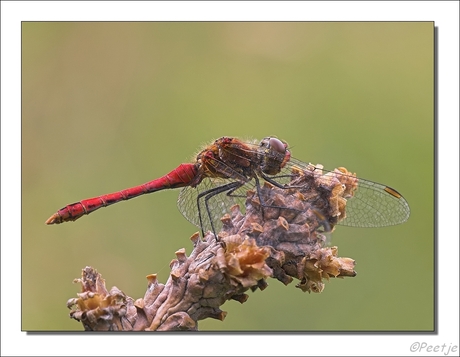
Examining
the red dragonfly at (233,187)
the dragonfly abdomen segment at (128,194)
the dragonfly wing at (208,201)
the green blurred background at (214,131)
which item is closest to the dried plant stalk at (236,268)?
the red dragonfly at (233,187)

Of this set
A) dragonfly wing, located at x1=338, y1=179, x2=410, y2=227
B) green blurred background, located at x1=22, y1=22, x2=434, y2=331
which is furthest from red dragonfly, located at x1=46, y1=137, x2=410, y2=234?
green blurred background, located at x1=22, y1=22, x2=434, y2=331

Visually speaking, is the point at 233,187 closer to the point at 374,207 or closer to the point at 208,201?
the point at 208,201

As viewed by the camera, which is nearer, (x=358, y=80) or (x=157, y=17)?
(x=157, y=17)

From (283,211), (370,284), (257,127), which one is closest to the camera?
(283,211)

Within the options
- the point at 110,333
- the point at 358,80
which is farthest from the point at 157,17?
the point at 358,80

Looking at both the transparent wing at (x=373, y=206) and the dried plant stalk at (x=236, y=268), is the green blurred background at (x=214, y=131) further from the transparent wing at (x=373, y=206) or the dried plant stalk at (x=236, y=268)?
the dried plant stalk at (x=236, y=268)

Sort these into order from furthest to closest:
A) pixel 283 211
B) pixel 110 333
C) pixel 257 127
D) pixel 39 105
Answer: pixel 257 127 → pixel 39 105 → pixel 283 211 → pixel 110 333

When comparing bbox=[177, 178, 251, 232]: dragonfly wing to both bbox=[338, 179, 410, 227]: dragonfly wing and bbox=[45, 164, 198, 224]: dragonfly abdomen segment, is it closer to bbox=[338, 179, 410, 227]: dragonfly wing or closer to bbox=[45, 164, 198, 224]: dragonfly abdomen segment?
bbox=[45, 164, 198, 224]: dragonfly abdomen segment

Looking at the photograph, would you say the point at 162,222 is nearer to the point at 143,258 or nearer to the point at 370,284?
the point at 143,258
